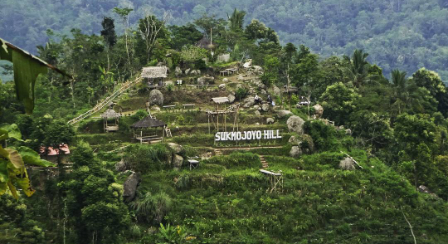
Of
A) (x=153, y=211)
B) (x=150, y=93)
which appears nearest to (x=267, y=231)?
(x=153, y=211)

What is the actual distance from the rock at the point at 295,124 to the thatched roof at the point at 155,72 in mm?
8062

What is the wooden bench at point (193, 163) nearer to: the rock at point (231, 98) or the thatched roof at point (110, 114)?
the thatched roof at point (110, 114)

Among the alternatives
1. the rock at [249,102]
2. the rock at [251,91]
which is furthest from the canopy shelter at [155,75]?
the rock at [251,91]

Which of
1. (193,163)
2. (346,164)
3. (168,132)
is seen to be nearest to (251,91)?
(168,132)

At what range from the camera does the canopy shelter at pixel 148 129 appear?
26375mm

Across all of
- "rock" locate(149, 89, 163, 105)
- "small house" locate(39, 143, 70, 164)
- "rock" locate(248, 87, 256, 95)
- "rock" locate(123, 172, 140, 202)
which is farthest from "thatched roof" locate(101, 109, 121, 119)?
"rock" locate(248, 87, 256, 95)

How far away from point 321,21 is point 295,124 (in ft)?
328

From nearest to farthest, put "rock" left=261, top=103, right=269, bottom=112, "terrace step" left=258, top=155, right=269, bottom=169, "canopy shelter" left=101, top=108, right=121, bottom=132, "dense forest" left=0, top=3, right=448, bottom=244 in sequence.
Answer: "dense forest" left=0, top=3, right=448, bottom=244 → "terrace step" left=258, top=155, right=269, bottom=169 → "canopy shelter" left=101, top=108, right=121, bottom=132 → "rock" left=261, top=103, right=269, bottom=112

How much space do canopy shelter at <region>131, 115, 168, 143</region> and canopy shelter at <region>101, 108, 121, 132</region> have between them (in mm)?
1290

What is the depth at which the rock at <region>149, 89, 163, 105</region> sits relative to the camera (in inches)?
1214

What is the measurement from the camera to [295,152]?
87.4ft

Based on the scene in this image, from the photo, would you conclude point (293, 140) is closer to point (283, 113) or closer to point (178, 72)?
point (283, 113)

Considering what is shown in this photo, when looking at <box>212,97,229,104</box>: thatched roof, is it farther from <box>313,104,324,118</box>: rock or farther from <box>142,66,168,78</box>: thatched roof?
<box>313,104,324,118</box>: rock

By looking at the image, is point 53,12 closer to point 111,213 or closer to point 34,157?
point 111,213
